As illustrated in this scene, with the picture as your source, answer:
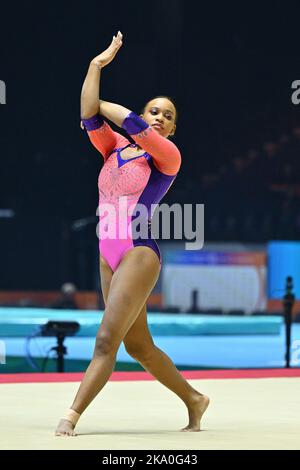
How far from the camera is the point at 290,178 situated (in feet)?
72.1

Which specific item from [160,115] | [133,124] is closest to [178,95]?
[160,115]

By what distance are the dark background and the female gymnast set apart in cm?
1670

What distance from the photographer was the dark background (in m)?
21.7

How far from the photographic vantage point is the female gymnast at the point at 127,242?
403cm

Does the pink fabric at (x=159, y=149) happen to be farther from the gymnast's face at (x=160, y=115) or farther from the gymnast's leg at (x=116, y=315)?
the gymnast's leg at (x=116, y=315)

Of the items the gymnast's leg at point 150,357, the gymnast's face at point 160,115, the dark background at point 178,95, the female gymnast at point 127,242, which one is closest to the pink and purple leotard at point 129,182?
the female gymnast at point 127,242

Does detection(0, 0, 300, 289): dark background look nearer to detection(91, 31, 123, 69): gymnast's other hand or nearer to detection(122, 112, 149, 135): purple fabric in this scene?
detection(91, 31, 123, 69): gymnast's other hand

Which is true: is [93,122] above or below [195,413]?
above

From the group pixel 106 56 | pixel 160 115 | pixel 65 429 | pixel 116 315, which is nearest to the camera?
pixel 65 429

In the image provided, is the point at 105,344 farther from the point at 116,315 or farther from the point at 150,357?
the point at 150,357

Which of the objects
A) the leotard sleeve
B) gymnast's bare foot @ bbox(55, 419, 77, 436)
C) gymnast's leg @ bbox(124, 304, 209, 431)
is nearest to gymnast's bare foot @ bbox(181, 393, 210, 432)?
gymnast's leg @ bbox(124, 304, 209, 431)

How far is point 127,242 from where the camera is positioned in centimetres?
414

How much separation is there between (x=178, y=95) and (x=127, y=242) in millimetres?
17814
